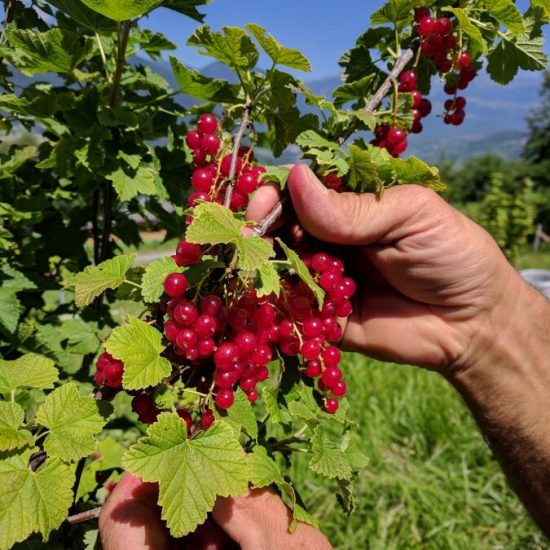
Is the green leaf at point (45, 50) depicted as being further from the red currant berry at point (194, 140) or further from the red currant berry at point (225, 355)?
the red currant berry at point (225, 355)

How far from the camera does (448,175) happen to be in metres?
33.2

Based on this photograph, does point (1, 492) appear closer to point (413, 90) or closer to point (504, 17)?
point (413, 90)

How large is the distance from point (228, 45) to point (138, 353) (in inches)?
25.2

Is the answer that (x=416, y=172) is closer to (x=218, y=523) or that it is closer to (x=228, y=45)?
(x=228, y=45)

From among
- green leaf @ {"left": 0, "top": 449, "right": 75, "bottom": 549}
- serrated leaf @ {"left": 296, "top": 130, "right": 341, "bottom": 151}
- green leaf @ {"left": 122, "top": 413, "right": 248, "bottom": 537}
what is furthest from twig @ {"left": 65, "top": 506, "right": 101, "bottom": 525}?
serrated leaf @ {"left": 296, "top": 130, "right": 341, "bottom": 151}

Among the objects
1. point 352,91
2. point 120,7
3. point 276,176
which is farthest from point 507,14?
point 120,7

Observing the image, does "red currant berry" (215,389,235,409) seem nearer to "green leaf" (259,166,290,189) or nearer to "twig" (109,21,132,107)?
"green leaf" (259,166,290,189)

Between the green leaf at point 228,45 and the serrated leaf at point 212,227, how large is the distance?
1.27 feet

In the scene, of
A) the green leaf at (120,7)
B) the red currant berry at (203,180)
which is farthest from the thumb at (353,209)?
the green leaf at (120,7)

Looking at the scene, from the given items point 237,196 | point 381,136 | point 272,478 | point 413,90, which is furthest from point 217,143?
point 272,478

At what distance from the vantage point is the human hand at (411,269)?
1.22 meters

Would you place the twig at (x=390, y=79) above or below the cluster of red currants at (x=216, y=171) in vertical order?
above

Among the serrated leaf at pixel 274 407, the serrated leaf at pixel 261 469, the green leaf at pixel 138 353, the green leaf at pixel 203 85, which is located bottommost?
the serrated leaf at pixel 261 469

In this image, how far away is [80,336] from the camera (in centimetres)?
170
